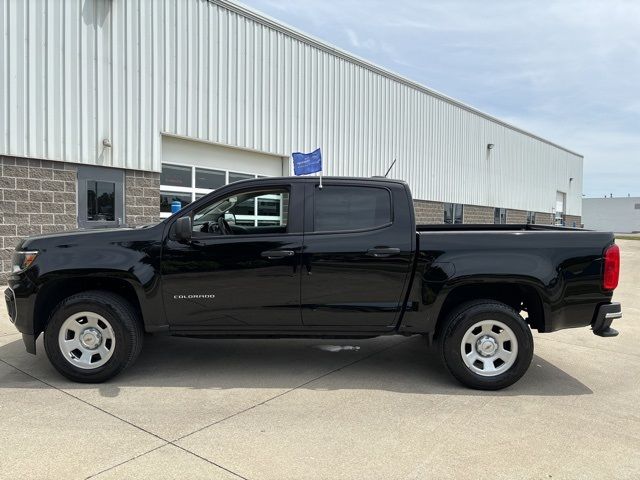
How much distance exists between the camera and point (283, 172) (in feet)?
47.1

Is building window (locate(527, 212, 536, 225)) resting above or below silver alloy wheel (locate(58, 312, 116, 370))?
above

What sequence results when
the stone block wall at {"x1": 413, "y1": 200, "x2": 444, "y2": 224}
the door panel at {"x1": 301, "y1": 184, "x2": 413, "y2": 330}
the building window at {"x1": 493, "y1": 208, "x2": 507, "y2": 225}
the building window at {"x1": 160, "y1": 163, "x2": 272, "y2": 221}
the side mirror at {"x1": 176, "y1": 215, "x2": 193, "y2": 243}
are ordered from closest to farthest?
the side mirror at {"x1": 176, "y1": 215, "x2": 193, "y2": 243} < the door panel at {"x1": 301, "y1": 184, "x2": 413, "y2": 330} < the building window at {"x1": 160, "y1": 163, "x2": 272, "y2": 221} < the stone block wall at {"x1": 413, "y1": 200, "x2": 444, "y2": 224} < the building window at {"x1": 493, "y1": 208, "x2": 507, "y2": 225}

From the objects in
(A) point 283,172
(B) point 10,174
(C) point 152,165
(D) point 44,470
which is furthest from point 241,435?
(A) point 283,172

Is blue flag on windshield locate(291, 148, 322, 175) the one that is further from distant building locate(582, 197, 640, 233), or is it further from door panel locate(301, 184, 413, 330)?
distant building locate(582, 197, 640, 233)

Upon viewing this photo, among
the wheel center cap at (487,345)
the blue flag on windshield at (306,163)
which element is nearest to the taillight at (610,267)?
the wheel center cap at (487,345)

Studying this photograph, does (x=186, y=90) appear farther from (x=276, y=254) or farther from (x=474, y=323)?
(x=474, y=323)

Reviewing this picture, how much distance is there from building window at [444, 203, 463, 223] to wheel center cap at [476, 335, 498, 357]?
18.6 m

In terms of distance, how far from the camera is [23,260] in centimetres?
437

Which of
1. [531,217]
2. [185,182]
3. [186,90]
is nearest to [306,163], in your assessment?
Result: [185,182]

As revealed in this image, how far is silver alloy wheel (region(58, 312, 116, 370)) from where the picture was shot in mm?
4316

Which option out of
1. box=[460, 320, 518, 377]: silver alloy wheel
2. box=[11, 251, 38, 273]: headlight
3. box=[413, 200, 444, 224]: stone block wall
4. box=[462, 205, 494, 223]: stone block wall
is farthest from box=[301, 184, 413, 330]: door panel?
box=[462, 205, 494, 223]: stone block wall

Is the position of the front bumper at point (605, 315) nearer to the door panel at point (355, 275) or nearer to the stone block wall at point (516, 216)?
the door panel at point (355, 275)

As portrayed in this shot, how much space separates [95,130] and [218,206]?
22.2 ft

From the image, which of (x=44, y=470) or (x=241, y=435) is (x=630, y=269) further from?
(x=44, y=470)
